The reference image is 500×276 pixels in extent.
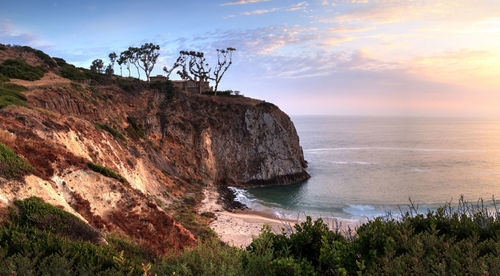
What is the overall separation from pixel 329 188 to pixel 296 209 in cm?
1246

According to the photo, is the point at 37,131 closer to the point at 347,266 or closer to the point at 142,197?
the point at 142,197

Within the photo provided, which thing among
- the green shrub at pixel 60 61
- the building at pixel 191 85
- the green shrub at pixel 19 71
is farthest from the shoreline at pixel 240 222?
the green shrub at pixel 60 61

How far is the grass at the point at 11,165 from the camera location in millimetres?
11082

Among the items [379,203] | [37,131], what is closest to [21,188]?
[37,131]

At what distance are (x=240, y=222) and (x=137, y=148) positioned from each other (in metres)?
17.8

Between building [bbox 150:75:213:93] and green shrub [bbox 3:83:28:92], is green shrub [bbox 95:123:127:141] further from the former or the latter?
building [bbox 150:75:213:93]

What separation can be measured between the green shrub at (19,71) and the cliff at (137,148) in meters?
1.75

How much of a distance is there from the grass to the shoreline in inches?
570

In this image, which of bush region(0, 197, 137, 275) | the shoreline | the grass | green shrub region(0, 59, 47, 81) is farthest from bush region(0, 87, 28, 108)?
bush region(0, 197, 137, 275)

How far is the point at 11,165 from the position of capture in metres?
11.6

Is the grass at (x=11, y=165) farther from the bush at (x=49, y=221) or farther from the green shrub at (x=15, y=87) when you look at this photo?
the green shrub at (x=15, y=87)

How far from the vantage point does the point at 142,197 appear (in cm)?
1853

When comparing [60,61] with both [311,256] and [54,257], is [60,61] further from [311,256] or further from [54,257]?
[311,256]

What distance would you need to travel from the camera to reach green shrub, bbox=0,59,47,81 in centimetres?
3819
